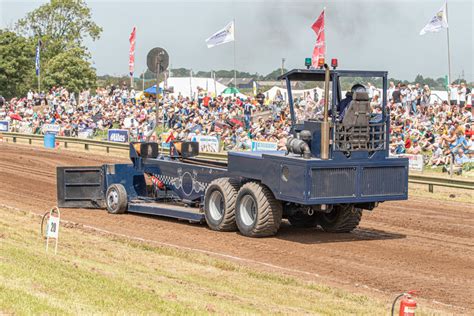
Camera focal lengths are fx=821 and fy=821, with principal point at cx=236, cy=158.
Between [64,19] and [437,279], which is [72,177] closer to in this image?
[437,279]

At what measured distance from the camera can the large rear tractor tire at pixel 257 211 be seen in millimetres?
13438

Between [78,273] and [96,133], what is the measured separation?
28.7 metres

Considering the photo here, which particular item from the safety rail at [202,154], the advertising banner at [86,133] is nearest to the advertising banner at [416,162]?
the safety rail at [202,154]

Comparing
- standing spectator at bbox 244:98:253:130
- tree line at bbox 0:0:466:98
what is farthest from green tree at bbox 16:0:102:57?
standing spectator at bbox 244:98:253:130

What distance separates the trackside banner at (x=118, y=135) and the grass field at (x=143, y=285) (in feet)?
69.9

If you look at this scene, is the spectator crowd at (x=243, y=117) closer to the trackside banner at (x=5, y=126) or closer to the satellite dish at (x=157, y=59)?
the trackside banner at (x=5, y=126)

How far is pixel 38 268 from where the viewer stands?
9562 mm

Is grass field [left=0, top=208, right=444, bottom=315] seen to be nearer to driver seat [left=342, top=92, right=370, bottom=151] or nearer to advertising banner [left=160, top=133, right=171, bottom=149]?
driver seat [left=342, top=92, right=370, bottom=151]

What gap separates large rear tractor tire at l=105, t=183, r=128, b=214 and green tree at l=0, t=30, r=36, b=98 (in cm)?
5425

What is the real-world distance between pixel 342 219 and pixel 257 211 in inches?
68.3

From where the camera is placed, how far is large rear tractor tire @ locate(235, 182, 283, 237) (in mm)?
13438

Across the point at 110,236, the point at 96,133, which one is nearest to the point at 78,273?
the point at 110,236

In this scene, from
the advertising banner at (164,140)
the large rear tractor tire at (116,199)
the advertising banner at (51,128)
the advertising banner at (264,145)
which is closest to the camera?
the large rear tractor tire at (116,199)

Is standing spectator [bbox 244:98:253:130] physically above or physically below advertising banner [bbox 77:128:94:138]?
above
